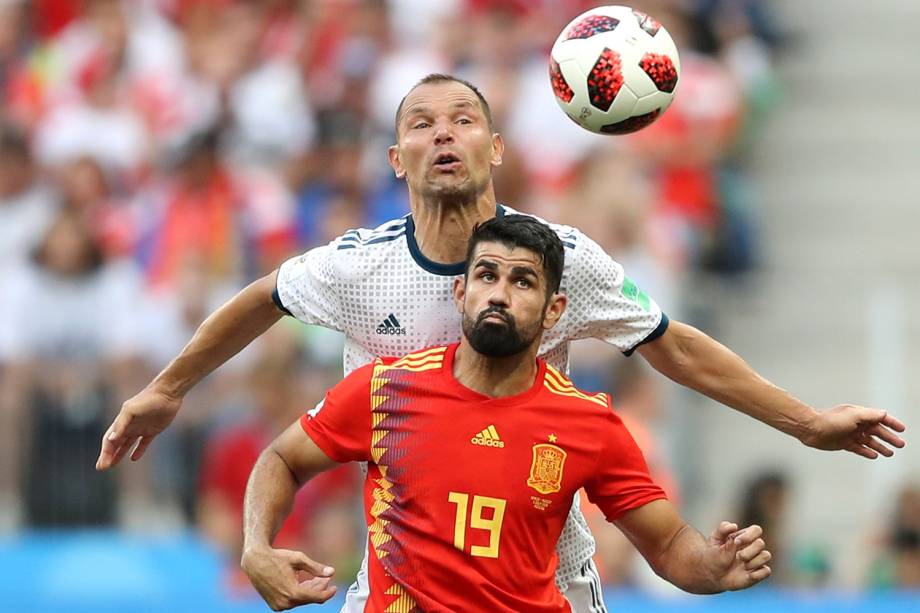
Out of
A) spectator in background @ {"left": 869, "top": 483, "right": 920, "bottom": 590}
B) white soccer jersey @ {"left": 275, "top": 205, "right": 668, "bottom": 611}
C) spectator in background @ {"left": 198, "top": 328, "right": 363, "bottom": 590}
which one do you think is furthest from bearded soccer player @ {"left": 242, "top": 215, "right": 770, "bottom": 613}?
spectator in background @ {"left": 869, "top": 483, "right": 920, "bottom": 590}

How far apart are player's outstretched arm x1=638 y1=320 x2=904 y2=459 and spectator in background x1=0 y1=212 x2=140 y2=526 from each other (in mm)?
5863

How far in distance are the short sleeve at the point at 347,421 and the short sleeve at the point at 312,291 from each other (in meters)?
0.42

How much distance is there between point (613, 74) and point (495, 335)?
129cm

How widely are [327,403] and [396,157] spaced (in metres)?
1.01

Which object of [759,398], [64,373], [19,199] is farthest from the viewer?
[19,199]

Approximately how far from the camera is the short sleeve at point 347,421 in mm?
6484

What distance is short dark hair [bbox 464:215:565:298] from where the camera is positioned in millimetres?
6332

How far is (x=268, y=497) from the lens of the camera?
6.56m

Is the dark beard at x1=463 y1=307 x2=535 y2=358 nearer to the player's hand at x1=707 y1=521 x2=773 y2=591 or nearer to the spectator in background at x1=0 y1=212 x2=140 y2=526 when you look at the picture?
the player's hand at x1=707 y1=521 x2=773 y2=591

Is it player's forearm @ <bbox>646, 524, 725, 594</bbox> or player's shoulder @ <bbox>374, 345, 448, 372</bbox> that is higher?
player's shoulder @ <bbox>374, 345, 448, 372</bbox>

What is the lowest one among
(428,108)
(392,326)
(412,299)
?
(392,326)

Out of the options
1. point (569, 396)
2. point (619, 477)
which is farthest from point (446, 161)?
point (619, 477)

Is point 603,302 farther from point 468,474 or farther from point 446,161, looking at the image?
point 468,474

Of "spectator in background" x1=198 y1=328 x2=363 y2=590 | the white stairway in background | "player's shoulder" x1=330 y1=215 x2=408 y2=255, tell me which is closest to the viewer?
"player's shoulder" x1=330 y1=215 x2=408 y2=255
